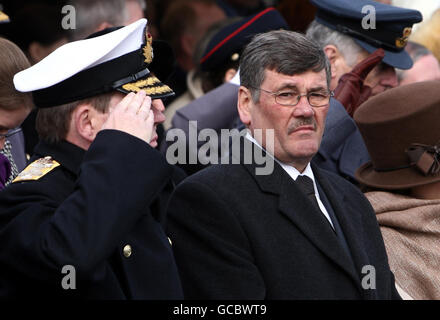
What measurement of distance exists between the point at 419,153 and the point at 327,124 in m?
0.64

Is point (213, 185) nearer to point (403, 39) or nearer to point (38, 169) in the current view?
point (38, 169)

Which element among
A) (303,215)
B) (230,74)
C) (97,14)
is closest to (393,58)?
(230,74)

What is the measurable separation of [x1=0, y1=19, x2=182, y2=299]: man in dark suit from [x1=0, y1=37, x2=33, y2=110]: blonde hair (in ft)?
0.96

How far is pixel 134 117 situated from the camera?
326 centimetres

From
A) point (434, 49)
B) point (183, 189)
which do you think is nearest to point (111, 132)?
point (183, 189)

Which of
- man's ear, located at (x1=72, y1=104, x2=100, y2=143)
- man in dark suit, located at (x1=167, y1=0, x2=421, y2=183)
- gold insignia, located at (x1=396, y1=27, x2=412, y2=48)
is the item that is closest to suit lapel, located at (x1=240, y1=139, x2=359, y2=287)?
man's ear, located at (x1=72, y1=104, x2=100, y2=143)

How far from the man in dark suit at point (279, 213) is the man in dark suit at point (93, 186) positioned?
6.2 inches

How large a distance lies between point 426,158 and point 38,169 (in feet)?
6.56

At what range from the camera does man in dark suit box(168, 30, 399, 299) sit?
3.38 m

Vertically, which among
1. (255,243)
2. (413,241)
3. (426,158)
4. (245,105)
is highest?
(245,105)

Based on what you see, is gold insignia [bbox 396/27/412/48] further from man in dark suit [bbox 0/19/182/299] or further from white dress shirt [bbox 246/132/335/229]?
man in dark suit [bbox 0/19/182/299]

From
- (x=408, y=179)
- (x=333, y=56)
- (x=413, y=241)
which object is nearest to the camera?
(x=413, y=241)
